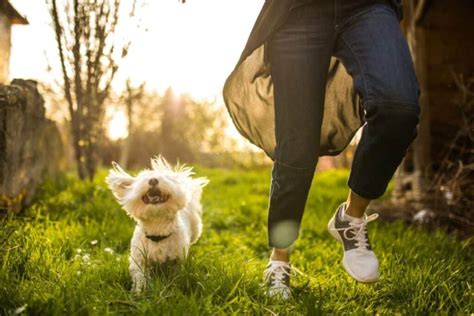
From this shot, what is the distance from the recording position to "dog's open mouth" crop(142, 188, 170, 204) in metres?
2.76

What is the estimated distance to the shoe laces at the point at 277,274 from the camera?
7.96 ft

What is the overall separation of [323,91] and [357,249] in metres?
0.76

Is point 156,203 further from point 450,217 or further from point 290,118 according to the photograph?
point 450,217

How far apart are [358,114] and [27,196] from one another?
9.88ft

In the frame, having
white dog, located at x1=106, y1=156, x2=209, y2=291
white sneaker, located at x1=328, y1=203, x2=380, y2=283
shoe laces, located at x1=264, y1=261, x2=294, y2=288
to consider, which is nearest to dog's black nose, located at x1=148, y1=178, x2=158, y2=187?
white dog, located at x1=106, y1=156, x2=209, y2=291

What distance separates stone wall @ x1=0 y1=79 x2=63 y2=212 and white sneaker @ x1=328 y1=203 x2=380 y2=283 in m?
2.06

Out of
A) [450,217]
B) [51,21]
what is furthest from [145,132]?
[450,217]

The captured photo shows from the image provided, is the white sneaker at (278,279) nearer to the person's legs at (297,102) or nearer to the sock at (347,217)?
the person's legs at (297,102)

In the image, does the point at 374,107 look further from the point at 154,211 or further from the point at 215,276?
the point at 154,211

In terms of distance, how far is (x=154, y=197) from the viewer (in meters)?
2.78

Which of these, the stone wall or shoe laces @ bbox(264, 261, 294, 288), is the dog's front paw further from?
the stone wall

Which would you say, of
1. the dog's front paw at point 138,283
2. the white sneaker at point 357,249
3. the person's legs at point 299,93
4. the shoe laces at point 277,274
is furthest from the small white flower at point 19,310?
the white sneaker at point 357,249

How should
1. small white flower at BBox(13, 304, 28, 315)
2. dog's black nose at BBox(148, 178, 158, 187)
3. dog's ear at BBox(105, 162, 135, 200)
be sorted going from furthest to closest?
1. dog's ear at BBox(105, 162, 135, 200)
2. dog's black nose at BBox(148, 178, 158, 187)
3. small white flower at BBox(13, 304, 28, 315)

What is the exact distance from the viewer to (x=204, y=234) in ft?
14.5
